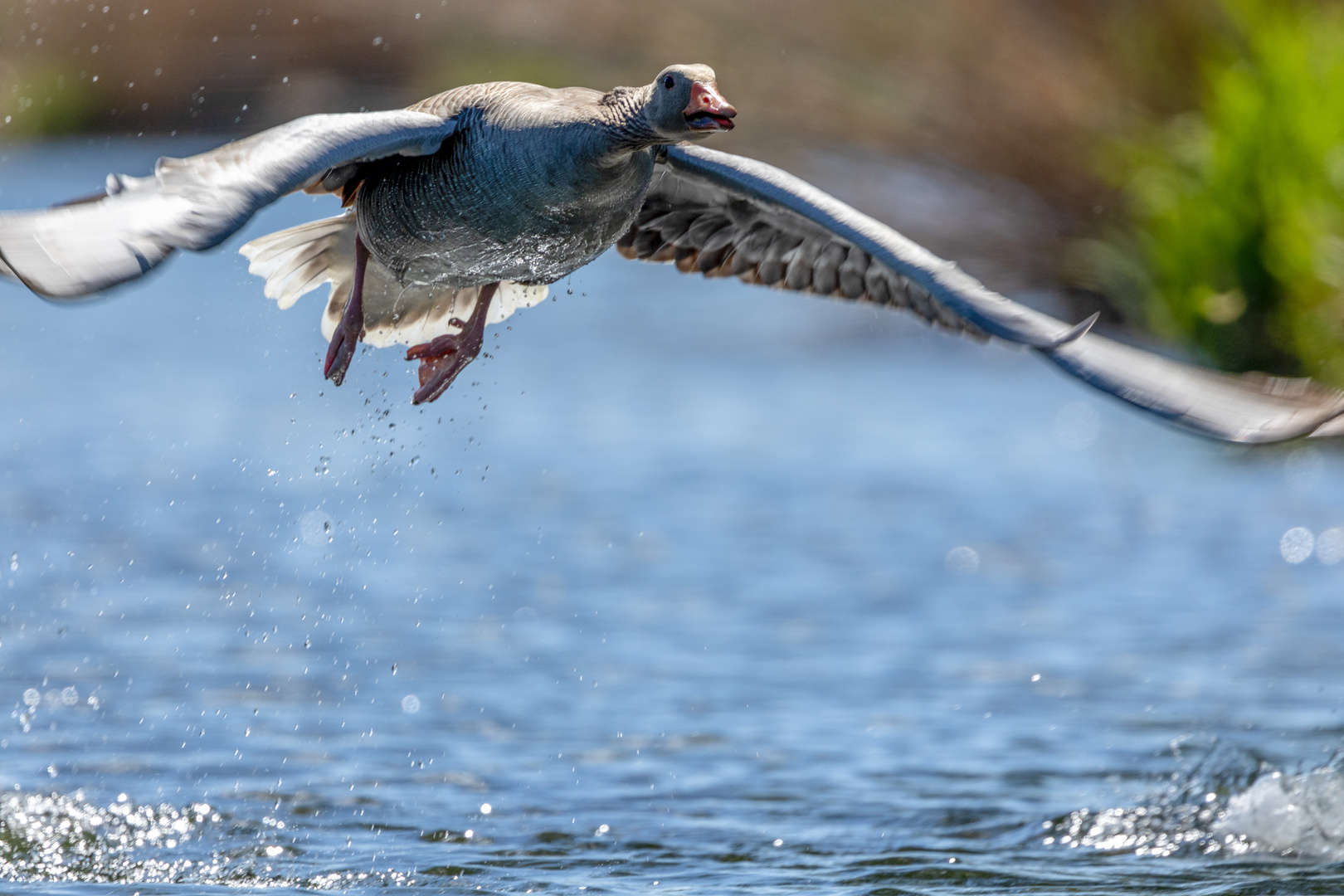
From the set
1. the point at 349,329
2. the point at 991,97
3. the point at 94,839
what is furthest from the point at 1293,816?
the point at 991,97

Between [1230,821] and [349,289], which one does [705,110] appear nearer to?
[349,289]

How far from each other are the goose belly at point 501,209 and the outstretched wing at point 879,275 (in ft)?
1.67

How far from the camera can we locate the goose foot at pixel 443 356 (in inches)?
232

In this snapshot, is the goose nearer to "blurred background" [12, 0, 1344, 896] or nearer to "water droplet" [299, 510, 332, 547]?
"blurred background" [12, 0, 1344, 896]

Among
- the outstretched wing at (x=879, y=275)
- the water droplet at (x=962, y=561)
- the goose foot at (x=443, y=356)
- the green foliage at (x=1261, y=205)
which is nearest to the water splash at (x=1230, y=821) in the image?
the outstretched wing at (x=879, y=275)

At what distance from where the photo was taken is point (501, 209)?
17.0 feet

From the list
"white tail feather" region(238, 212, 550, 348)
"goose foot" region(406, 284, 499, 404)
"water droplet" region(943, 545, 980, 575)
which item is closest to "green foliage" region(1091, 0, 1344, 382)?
"water droplet" region(943, 545, 980, 575)

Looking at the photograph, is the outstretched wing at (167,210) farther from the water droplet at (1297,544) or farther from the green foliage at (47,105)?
the green foliage at (47,105)

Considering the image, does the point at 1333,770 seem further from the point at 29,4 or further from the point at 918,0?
the point at 29,4

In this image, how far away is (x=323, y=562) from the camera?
9.82 meters

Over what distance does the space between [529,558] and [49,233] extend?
628cm

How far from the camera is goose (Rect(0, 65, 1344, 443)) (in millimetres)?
4113

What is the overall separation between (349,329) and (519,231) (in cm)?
86

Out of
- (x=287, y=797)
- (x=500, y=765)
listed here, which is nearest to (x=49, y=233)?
(x=287, y=797)
